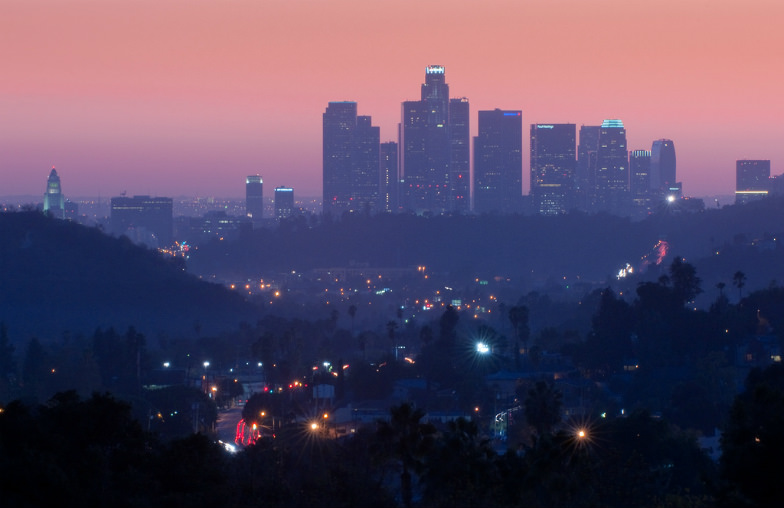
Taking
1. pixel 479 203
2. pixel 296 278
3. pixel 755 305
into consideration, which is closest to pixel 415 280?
pixel 296 278

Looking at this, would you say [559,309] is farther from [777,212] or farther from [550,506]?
[550,506]

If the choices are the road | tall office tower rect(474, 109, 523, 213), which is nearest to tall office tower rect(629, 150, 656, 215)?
tall office tower rect(474, 109, 523, 213)

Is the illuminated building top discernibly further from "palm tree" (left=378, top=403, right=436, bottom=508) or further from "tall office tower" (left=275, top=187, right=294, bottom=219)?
"palm tree" (left=378, top=403, right=436, bottom=508)

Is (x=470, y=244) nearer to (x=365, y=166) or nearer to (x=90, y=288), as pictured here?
(x=365, y=166)

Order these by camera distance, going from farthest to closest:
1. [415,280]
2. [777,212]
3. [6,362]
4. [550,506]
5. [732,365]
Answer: [415,280] → [777,212] → [6,362] → [732,365] → [550,506]

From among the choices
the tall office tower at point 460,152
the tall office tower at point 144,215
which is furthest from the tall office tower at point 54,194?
the tall office tower at point 460,152

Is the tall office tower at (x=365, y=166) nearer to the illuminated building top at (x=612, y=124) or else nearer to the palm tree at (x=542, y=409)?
the illuminated building top at (x=612, y=124)
